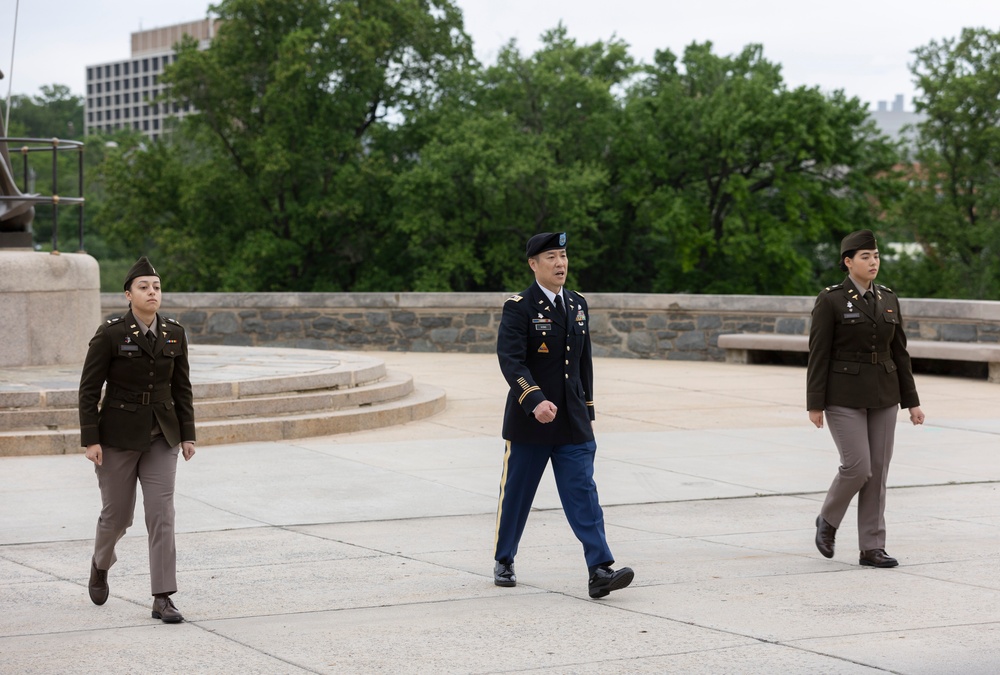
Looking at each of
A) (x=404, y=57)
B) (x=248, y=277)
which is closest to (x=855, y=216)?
(x=404, y=57)

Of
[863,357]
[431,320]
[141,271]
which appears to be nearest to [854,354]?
[863,357]

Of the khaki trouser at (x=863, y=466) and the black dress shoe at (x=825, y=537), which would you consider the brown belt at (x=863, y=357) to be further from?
the black dress shoe at (x=825, y=537)

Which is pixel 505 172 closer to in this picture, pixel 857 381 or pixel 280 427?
pixel 280 427

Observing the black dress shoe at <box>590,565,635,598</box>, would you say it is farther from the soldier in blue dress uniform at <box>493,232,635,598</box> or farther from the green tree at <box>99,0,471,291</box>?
the green tree at <box>99,0,471,291</box>

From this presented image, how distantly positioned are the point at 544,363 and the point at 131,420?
182 centimetres

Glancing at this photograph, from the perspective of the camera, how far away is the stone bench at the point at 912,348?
15.7 meters

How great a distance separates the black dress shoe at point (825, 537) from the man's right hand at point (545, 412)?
1739 millimetres

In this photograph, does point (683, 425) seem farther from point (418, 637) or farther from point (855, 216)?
point (855, 216)

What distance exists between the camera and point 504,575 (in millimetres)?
5988

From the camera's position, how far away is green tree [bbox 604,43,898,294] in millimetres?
35375

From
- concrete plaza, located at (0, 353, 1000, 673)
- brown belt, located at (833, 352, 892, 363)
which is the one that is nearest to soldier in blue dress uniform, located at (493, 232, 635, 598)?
concrete plaza, located at (0, 353, 1000, 673)

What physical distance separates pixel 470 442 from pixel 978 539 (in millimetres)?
4824

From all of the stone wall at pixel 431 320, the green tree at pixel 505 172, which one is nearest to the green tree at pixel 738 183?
the green tree at pixel 505 172

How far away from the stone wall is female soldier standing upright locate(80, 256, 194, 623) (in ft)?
45.6
